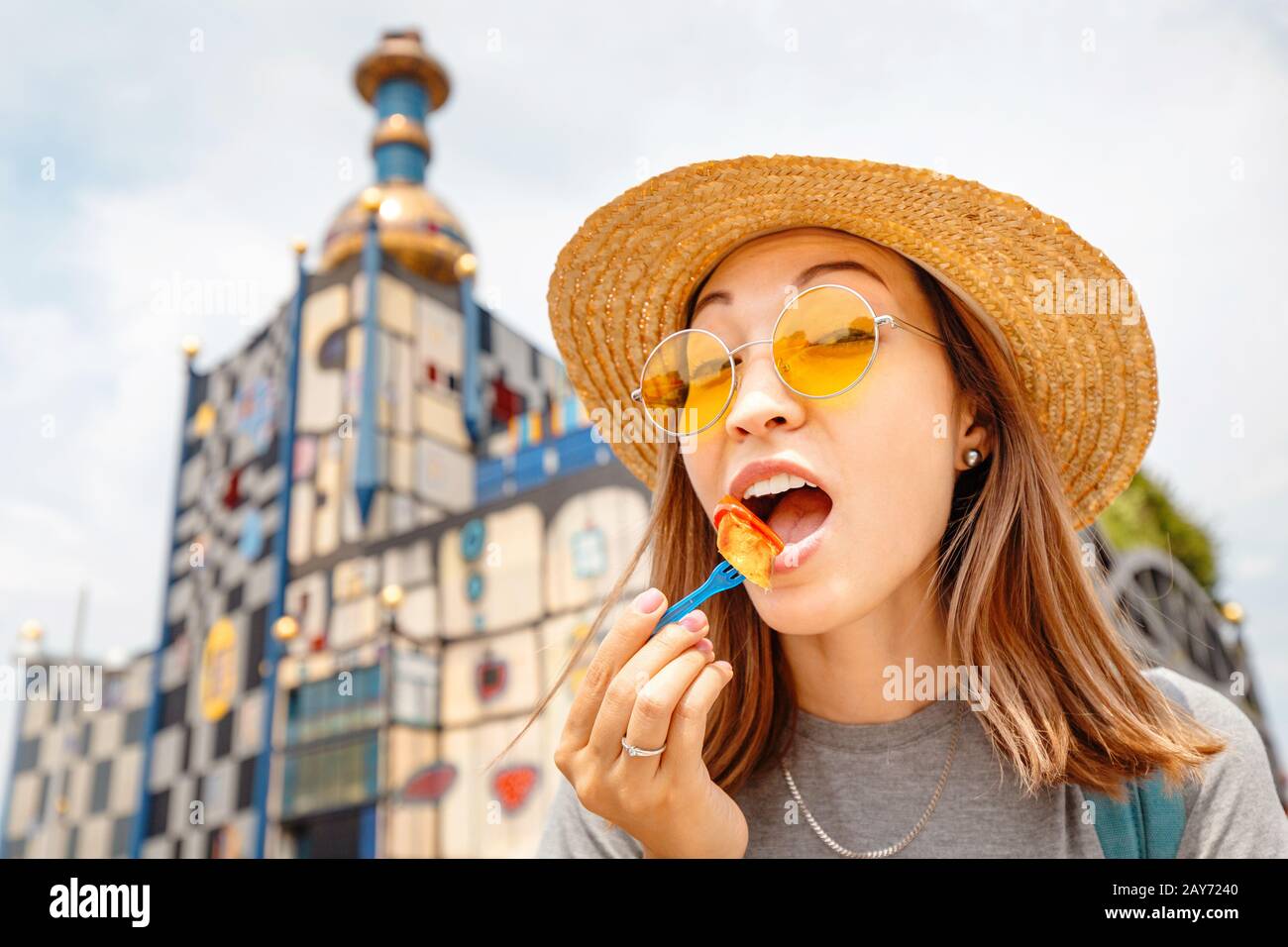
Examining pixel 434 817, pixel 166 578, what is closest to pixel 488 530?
pixel 434 817

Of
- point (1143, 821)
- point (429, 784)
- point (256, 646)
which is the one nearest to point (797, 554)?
point (1143, 821)

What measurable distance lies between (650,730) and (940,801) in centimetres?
68

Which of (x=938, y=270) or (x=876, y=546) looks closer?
(x=876, y=546)

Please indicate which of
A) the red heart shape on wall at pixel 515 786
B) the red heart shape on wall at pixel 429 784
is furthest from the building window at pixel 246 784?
the red heart shape on wall at pixel 515 786

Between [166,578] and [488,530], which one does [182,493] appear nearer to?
[166,578]

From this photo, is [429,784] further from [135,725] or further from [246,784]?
[135,725]

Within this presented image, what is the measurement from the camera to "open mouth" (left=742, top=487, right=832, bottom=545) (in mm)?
1755

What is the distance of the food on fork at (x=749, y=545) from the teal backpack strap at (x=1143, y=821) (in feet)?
2.34

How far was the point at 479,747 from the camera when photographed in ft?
31.1

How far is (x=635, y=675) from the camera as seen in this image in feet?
4.78

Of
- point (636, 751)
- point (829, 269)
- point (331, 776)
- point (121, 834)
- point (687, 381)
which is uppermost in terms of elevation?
point (829, 269)

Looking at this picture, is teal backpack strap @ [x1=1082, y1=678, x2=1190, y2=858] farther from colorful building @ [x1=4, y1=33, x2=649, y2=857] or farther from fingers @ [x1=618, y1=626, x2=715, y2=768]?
colorful building @ [x1=4, y1=33, x2=649, y2=857]
